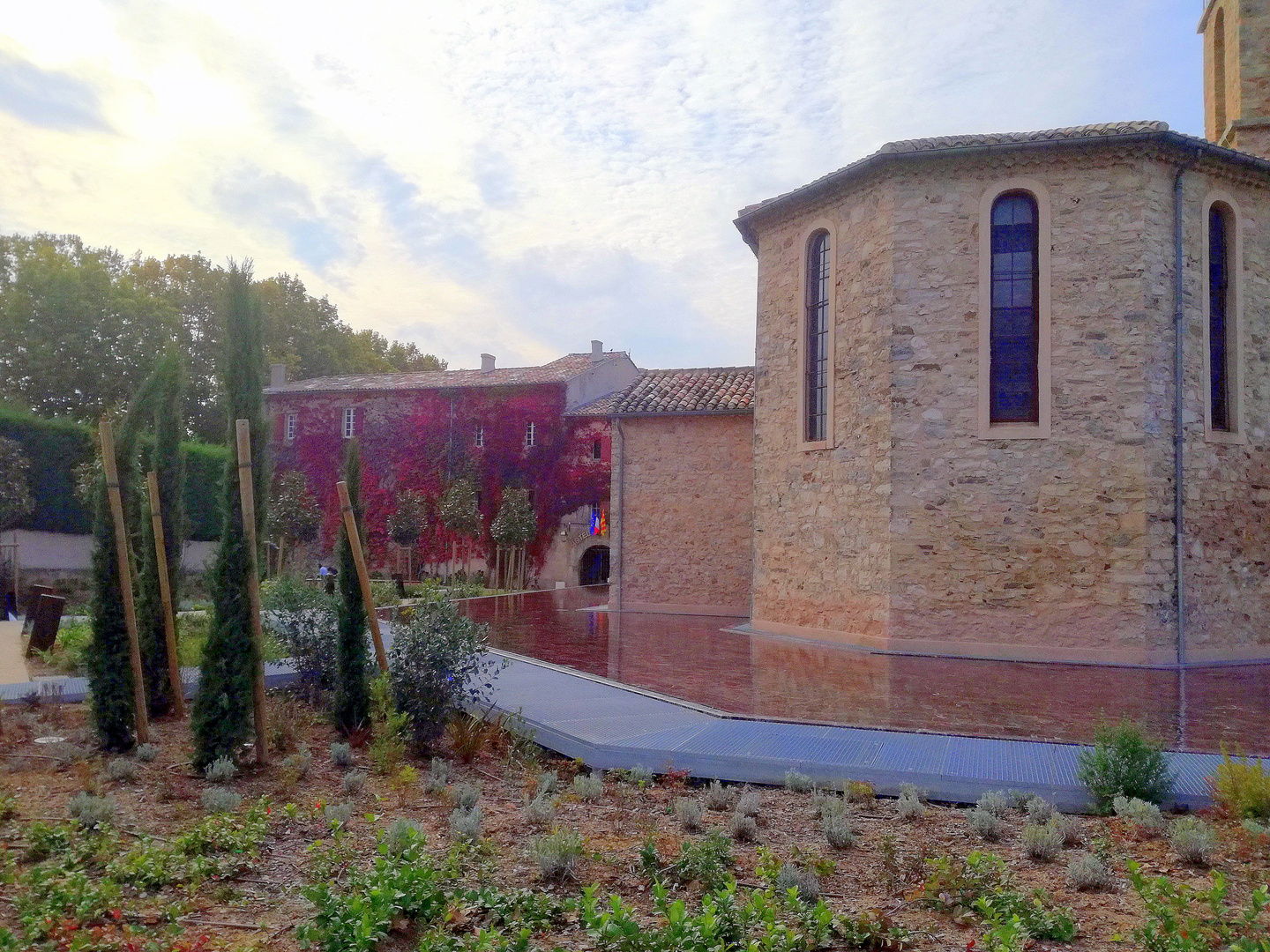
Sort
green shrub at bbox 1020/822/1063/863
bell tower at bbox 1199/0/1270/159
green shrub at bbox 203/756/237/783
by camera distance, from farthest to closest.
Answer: bell tower at bbox 1199/0/1270/159 < green shrub at bbox 203/756/237/783 < green shrub at bbox 1020/822/1063/863

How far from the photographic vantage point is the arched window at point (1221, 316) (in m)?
13.6

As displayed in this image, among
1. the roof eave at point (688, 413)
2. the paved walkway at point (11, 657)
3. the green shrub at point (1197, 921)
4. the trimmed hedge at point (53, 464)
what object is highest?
the roof eave at point (688, 413)

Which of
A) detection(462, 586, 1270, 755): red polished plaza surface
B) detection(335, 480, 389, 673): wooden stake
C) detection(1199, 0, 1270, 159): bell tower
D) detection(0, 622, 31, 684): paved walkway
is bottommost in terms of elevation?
detection(0, 622, 31, 684): paved walkway

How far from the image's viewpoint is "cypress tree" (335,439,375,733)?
23.1 feet

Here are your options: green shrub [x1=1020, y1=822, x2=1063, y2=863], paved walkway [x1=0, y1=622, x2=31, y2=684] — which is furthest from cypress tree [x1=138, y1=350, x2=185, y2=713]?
green shrub [x1=1020, y1=822, x2=1063, y2=863]

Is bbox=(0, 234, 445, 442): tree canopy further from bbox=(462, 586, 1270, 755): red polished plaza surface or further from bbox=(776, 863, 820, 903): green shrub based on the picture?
bbox=(776, 863, 820, 903): green shrub

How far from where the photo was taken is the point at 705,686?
978cm

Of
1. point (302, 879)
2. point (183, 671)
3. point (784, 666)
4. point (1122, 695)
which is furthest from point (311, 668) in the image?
point (1122, 695)

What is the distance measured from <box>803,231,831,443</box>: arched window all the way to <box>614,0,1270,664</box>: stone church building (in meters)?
0.70

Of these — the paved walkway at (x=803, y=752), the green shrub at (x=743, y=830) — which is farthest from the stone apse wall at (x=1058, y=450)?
the green shrub at (x=743, y=830)

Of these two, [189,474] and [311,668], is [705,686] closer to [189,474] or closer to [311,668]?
[311,668]

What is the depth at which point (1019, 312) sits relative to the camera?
13.4m

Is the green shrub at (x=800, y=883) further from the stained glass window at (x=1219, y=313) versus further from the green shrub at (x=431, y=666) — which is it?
the stained glass window at (x=1219, y=313)

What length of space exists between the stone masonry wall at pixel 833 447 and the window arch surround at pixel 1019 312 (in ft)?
4.21
